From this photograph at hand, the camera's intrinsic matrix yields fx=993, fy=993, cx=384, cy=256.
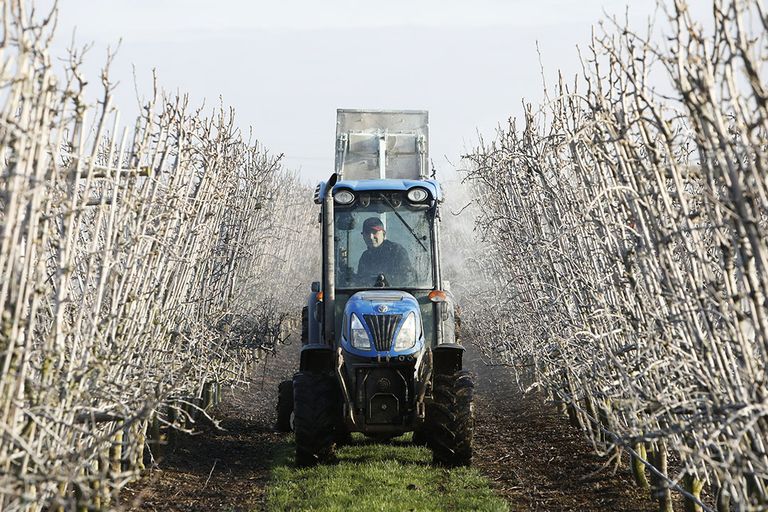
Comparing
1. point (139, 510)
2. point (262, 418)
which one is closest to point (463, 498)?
point (139, 510)

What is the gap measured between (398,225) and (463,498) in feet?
8.01

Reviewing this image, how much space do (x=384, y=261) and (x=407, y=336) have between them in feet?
2.83

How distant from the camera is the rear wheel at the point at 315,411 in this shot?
791 centimetres

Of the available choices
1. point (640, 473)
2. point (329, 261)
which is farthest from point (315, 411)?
point (640, 473)

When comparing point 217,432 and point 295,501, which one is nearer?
point 295,501

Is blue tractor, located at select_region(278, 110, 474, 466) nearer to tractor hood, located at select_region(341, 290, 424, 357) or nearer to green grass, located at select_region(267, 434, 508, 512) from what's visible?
tractor hood, located at select_region(341, 290, 424, 357)

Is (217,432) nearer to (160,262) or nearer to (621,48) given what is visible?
(160,262)

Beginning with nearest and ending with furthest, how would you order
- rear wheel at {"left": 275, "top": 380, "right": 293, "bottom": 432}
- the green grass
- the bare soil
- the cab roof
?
the green grass, the bare soil, the cab roof, rear wheel at {"left": 275, "top": 380, "right": 293, "bottom": 432}

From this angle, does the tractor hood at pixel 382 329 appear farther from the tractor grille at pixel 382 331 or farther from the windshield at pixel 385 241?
the windshield at pixel 385 241

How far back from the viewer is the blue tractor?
7.88 m

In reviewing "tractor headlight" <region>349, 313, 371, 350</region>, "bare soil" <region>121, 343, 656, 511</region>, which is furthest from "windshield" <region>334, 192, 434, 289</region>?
"bare soil" <region>121, 343, 656, 511</region>

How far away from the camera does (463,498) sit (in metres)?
7.28

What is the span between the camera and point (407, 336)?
7.95 metres

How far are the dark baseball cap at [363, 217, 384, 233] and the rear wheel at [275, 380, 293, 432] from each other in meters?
2.17
